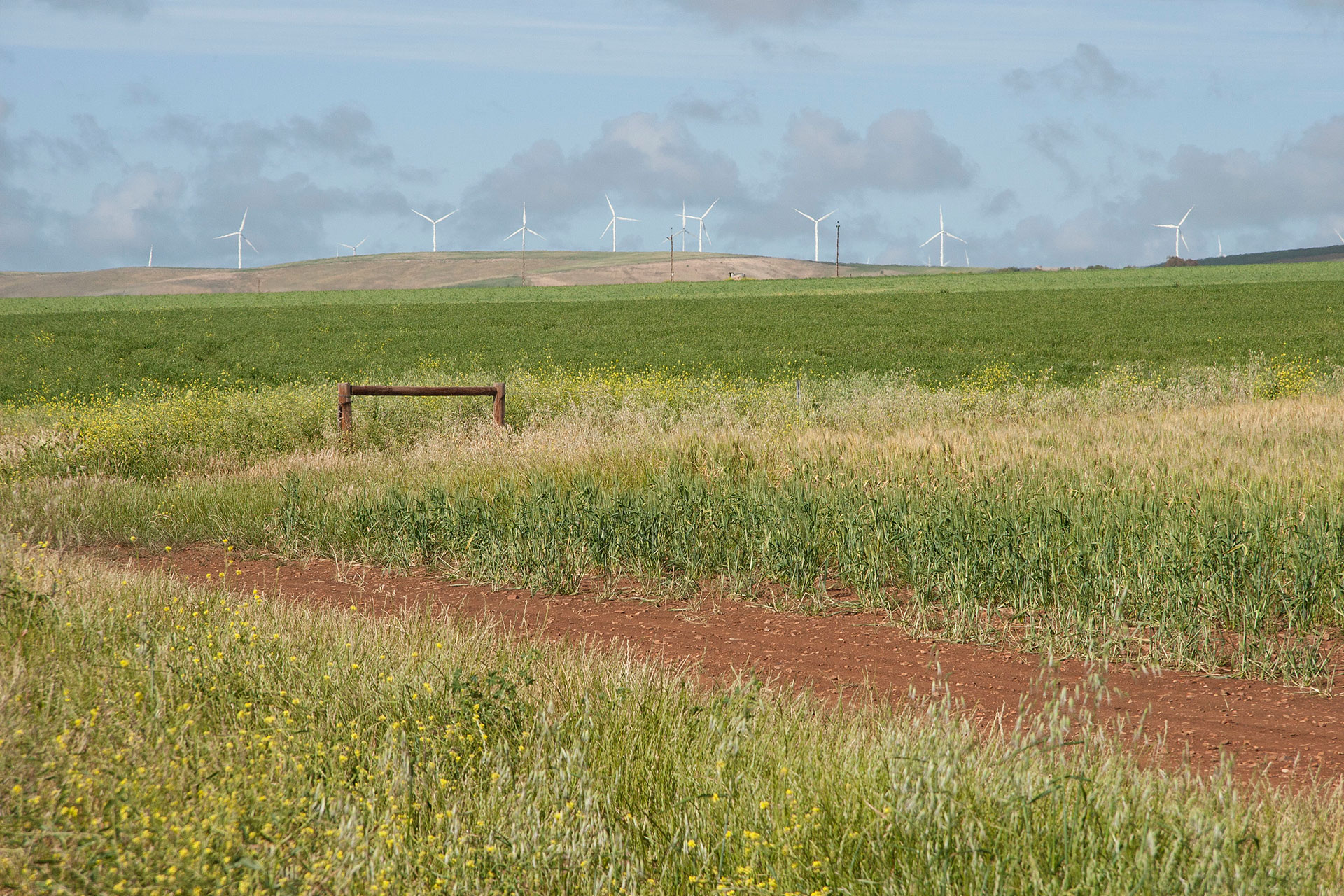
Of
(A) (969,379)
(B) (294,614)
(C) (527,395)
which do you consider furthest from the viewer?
(A) (969,379)

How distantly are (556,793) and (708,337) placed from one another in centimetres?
3715

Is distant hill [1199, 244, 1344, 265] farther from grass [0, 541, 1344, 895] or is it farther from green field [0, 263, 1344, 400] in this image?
grass [0, 541, 1344, 895]

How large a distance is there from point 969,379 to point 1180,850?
2470 cm

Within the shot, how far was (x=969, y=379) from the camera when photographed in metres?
26.6

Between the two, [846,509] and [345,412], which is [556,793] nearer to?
[846,509]

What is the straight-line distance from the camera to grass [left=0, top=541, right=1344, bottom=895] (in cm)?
302

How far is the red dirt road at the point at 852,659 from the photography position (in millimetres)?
4742

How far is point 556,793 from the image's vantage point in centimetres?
350

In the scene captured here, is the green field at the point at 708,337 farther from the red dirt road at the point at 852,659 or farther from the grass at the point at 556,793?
the grass at the point at 556,793

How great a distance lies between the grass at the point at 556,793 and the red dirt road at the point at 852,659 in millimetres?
674

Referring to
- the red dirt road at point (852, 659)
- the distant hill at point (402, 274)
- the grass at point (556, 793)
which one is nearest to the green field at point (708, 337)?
the red dirt road at point (852, 659)

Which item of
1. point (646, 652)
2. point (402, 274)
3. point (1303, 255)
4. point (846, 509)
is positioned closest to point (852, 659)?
point (646, 652)

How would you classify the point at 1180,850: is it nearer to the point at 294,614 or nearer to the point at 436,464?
the point at 294,614

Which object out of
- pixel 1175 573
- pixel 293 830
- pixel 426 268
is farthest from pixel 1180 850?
pixel 426 268
